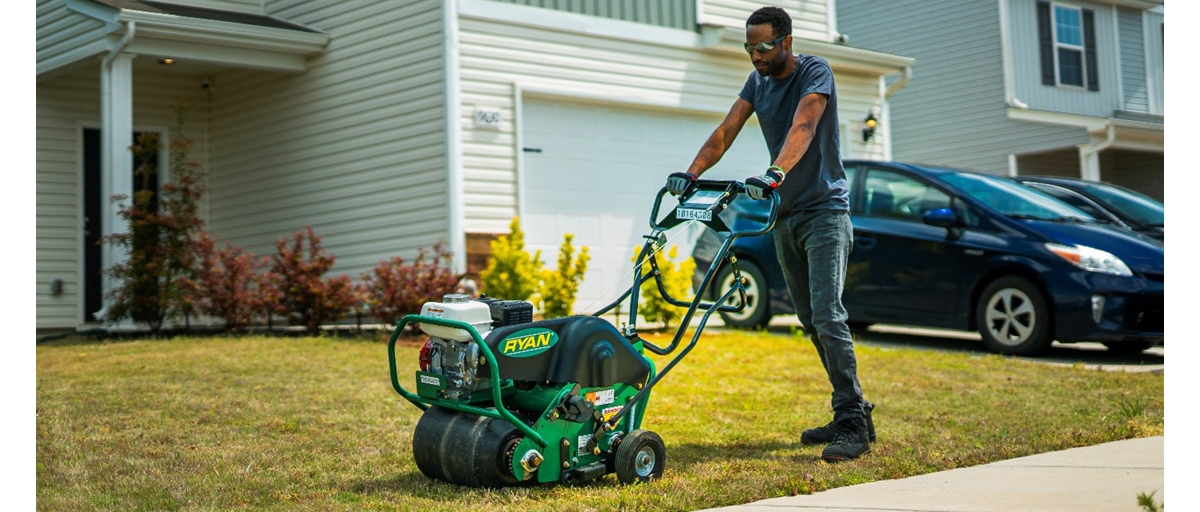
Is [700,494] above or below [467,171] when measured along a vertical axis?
below

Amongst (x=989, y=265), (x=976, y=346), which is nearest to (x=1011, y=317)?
(x=989, y=265)

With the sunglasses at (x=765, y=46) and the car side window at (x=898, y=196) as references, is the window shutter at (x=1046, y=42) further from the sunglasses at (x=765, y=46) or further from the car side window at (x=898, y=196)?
the sunglasses at (x=765, y=46)

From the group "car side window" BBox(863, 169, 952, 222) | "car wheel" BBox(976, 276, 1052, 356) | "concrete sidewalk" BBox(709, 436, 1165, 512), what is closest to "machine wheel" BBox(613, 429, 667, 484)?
"concrete sidewalk" BBox(709, 436, 1165, 512)

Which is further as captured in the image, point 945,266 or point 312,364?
point 945,266

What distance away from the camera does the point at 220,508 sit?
4242 millimetres

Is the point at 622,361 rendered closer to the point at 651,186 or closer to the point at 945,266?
the point at 945,266

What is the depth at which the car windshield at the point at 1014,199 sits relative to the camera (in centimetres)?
962

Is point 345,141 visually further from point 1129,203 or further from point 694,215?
point 694,215

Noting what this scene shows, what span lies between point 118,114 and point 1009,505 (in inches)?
378

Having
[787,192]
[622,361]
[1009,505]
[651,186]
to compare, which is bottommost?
[1009,505]

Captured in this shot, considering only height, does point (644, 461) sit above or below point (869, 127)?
below

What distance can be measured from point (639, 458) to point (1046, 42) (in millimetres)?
18852

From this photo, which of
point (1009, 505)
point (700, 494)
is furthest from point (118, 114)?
point (1009, 505)

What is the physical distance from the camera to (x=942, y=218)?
950 cm
